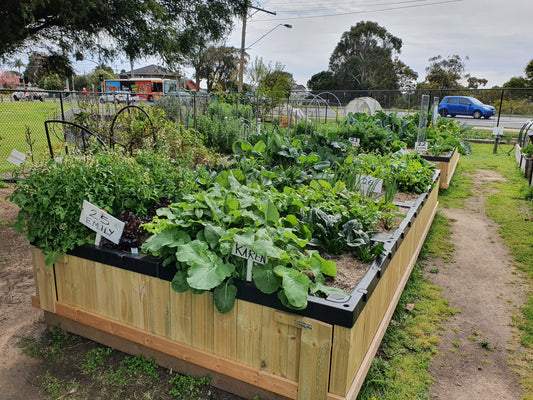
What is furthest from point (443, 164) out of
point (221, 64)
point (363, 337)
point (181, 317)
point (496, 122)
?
point (221, 64)

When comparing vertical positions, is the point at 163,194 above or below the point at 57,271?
above

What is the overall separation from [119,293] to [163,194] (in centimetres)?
74

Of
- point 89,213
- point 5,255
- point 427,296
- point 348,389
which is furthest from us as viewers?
point 5,255

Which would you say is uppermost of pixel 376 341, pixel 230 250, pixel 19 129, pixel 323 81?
pixel 323 81

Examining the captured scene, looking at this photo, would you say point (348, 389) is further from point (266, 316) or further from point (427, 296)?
point (427, 296)

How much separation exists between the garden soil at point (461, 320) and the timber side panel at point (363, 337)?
17.5 inches

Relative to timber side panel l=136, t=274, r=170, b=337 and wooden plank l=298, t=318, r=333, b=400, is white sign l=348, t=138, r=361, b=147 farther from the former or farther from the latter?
wooden plank l=298, t=318, r=333, b=400

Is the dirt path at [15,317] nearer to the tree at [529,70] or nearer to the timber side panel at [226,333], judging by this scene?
the timber side panel at [226,333]

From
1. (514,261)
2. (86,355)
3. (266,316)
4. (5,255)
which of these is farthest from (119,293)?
(514,261)

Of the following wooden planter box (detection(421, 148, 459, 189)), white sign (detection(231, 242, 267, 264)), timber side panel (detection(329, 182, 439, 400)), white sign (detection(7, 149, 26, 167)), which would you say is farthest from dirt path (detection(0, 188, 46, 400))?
wooden planter box (detection(421, 148, 459, 189))

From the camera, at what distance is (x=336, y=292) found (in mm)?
1983

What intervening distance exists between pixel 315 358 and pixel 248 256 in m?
0.56

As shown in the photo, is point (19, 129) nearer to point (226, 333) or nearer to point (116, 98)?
point (116, 98)

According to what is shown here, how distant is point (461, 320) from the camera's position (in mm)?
3191
